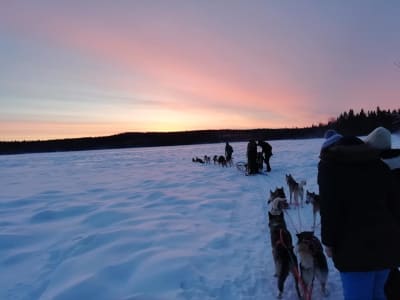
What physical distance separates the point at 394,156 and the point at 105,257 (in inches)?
148

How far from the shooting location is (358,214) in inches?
80.0

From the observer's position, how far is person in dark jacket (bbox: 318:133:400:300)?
1.99 meters

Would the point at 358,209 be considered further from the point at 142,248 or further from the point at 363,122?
the point at 363,122

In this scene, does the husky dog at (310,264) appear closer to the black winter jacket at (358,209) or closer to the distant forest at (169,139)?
the black winter jacket at (358,209)

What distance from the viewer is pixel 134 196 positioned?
9.17 metres

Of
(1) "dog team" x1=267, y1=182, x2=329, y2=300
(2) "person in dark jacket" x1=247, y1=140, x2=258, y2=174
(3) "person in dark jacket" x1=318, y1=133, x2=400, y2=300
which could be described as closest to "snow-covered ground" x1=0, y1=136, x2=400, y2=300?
(1) "dog team" x1=267, y1=182, x2=329, y2=300

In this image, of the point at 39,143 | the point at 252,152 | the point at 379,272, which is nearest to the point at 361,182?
the point at 379,272

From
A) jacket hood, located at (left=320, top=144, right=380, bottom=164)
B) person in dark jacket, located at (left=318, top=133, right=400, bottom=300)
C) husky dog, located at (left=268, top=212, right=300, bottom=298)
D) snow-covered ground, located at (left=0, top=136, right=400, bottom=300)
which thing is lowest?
snow-covered ground, located at (left=0, top=136, right=400, bottom=300)

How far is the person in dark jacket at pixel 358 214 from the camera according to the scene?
78.4 inches

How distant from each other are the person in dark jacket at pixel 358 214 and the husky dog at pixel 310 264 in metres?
0.71

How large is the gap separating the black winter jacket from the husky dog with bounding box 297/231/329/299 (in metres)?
0.76

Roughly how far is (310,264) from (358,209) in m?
1.04

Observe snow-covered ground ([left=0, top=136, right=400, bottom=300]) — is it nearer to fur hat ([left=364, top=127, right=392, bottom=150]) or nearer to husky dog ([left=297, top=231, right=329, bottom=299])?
husky dog ([left=297, top=231, right=329, bottom=299])

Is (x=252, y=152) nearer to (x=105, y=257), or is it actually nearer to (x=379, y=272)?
(x=105, y=257)
